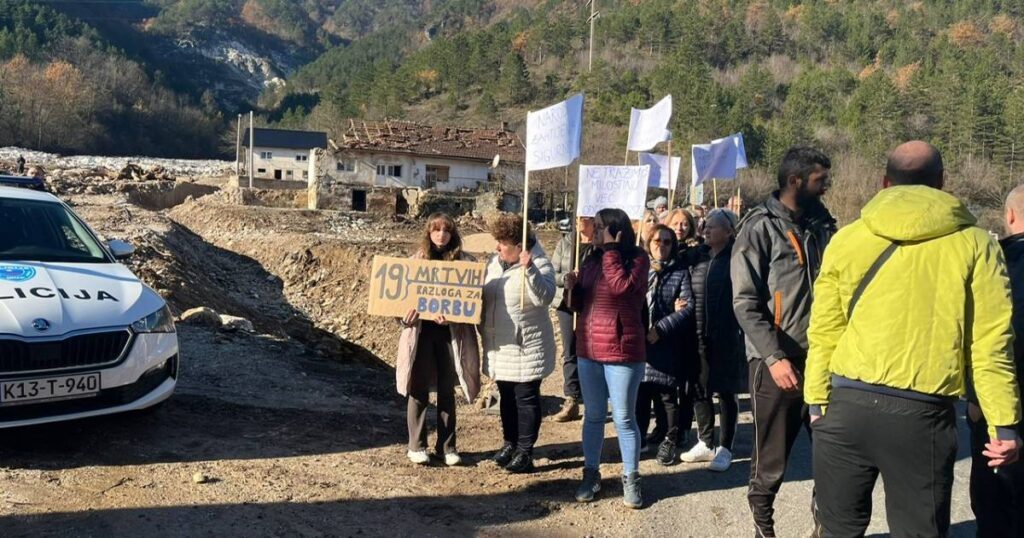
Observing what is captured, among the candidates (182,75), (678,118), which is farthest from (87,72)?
Answer: (678,118)

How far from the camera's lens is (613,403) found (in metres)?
4.92

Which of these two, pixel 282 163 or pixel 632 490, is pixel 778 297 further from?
pixel 282 163

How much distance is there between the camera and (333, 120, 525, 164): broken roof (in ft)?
171

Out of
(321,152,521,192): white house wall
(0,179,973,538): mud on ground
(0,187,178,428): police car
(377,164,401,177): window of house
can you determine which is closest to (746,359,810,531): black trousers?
(0,179,973,538): mud on ground

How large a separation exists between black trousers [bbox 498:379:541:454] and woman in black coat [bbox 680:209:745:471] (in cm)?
137

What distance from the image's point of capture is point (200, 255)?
20281 mm

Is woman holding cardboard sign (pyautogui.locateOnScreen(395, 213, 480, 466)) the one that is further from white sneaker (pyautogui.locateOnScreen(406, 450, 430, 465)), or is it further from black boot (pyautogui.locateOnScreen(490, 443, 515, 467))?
black boot (pyautogui.locateOnScreen(490, 443, 515, 467))

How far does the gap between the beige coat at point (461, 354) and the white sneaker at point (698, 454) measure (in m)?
1.77

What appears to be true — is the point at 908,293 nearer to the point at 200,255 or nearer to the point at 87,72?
the point at 200,255

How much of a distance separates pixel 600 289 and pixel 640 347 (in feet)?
1.45

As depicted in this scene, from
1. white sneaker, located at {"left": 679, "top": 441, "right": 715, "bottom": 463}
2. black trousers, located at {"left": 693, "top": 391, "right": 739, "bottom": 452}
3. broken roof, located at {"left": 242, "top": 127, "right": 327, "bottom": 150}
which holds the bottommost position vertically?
white sneaker, located at {"left": 679, "top": 441, "right": 715, "bottom": 463}

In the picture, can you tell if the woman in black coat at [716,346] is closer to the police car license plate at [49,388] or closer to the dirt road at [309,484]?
the dirt road at [309,484]

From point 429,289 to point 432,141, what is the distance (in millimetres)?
51424

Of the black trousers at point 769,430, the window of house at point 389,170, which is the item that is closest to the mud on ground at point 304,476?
the black trousers at point 769,430
